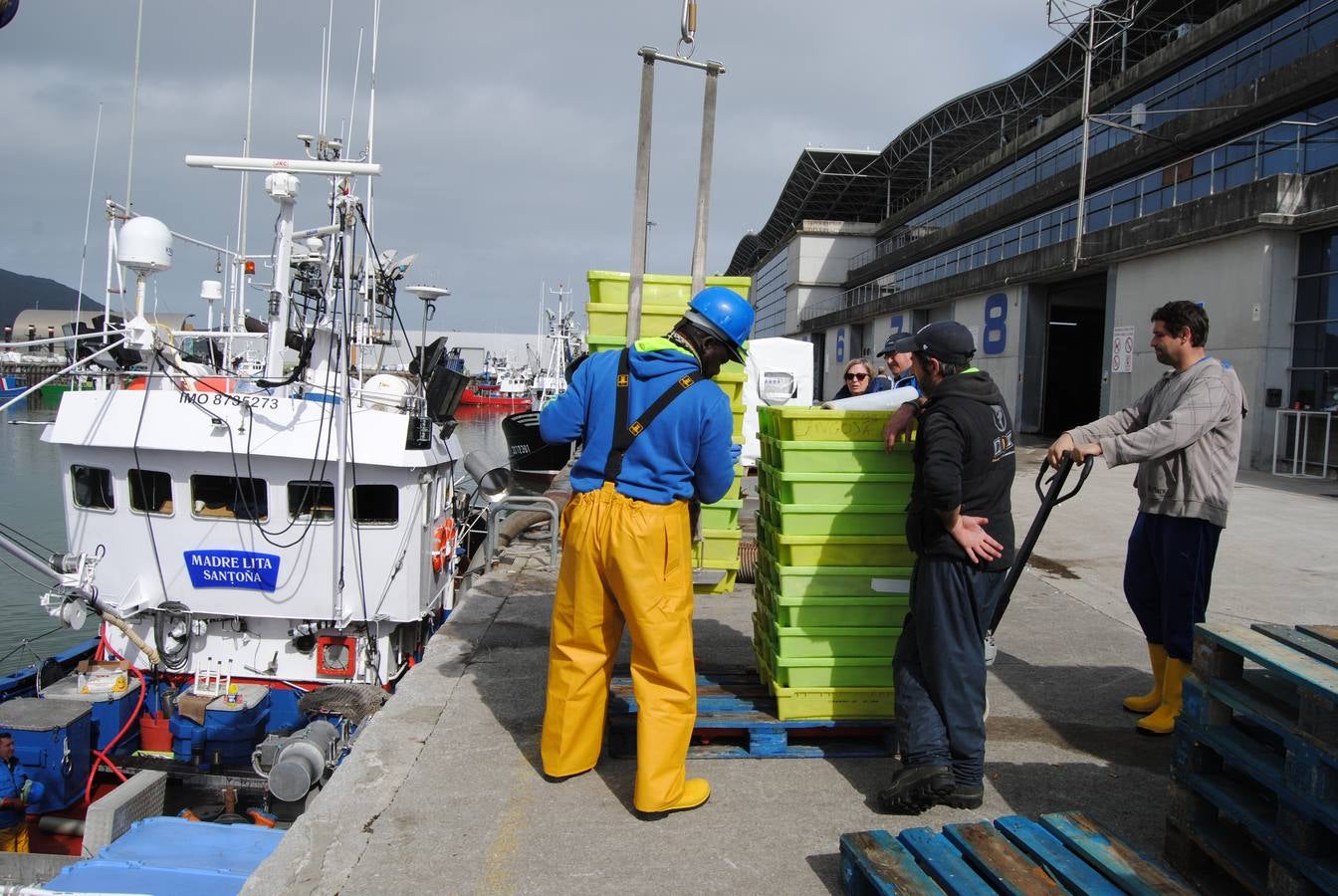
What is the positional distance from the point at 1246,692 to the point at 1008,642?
3.08 meters

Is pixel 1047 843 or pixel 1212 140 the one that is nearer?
pixel 1047 843

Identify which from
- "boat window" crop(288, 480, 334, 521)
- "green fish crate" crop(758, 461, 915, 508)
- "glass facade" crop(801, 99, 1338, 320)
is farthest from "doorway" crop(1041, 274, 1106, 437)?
"green fish crate" crop(758, 461, 915, 508)

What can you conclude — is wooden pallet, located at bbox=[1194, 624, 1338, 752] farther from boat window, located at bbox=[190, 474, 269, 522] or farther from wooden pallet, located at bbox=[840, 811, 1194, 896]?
boat window, located at bbox=[190, 474, 269, 522]

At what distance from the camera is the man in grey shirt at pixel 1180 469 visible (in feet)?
12.7

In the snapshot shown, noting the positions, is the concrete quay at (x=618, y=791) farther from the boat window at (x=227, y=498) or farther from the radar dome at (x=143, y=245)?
the radar dome at (x=143, y=245)

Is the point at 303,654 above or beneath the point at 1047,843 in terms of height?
beneath

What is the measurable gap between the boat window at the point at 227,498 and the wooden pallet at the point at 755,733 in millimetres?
5487

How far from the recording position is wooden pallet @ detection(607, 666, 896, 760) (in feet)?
12.5

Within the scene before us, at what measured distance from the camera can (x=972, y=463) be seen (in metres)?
3.32

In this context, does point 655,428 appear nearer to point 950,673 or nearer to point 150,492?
point 950,673

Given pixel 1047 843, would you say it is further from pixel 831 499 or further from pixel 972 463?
pixel 831 499

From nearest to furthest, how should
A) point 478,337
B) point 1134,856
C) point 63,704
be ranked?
point 1134,856, point 63,704, point 478,337

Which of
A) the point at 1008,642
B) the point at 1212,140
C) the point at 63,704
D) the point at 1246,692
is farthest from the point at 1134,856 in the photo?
the point at 1212,140

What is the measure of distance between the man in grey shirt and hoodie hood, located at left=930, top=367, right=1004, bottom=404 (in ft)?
1.89
